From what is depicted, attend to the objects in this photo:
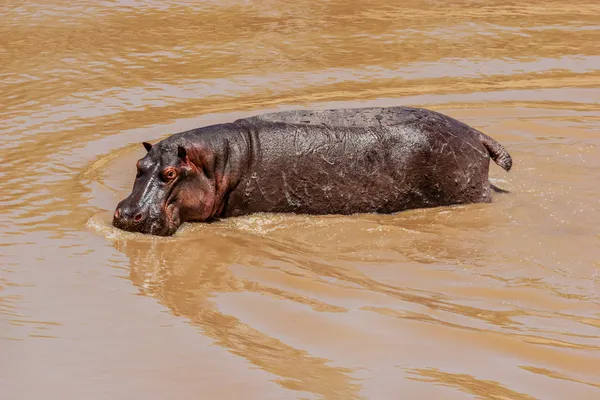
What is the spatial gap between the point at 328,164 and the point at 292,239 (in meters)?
0.95

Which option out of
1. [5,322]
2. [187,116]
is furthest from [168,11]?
[5,322]

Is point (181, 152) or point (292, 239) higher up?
point (181, 152)

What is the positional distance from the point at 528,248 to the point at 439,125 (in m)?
1.63

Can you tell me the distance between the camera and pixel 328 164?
895 cm

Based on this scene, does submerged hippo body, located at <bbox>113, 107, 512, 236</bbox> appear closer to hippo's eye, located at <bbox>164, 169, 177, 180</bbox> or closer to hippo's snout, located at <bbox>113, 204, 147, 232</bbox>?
hippo's eye, located at <bbox>164, 169, 177, 180</bbox>

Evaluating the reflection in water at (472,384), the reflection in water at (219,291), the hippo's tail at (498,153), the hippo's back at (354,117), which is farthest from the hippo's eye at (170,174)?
the reflection in water at (472,384)

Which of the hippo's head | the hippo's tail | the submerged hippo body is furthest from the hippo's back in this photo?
the hippo's head

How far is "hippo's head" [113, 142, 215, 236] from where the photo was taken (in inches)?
327

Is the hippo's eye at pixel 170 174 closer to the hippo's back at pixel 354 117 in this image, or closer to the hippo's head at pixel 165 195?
the hippo's head at pixel 165 195

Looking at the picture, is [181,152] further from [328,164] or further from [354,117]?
[354,117]

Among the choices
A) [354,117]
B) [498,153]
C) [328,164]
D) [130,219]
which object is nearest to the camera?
[130,219]

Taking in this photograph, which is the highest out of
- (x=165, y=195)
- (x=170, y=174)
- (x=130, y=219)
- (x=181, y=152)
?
(x=181, y=152)

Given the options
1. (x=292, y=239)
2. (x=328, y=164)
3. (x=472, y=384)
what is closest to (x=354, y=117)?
(x=328, y=164)

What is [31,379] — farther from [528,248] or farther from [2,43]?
[2,43]
